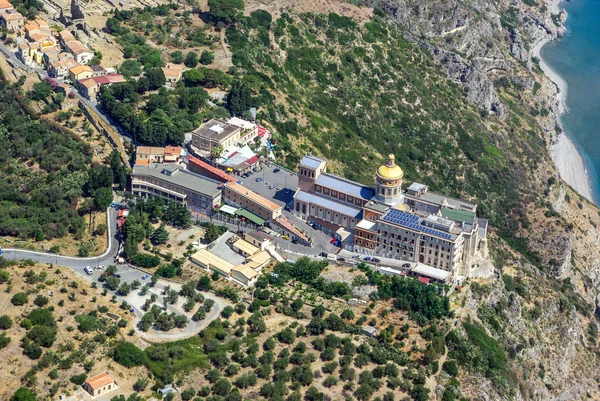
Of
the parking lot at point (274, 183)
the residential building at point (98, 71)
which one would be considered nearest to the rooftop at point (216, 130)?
the parking lot at point (274, 183)

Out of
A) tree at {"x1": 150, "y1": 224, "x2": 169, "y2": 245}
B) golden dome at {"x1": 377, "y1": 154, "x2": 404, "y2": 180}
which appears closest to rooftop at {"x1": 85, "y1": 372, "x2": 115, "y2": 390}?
tree at {"x1": 150, "y1": 224, "x2": 169, "y2": 245}

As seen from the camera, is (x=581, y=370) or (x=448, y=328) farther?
(x=581, y=370)

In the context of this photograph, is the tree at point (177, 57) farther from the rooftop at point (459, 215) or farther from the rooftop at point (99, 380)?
the rooftop at point (99, 380)

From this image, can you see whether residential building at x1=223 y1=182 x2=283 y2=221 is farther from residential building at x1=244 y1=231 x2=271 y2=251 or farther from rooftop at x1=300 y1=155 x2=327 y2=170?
rooftop at x1=300 y1=155 x2=327 y2=170

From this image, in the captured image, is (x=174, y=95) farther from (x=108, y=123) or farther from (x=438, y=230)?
(x=438, y=230)

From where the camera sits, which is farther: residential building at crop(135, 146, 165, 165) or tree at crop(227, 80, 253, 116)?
tree at crop(227, 80, 253, 116)

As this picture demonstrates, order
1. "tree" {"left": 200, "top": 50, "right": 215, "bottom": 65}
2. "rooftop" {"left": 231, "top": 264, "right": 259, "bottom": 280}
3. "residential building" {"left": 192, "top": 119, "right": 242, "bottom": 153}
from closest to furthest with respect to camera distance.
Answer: "rooftop" {"left": 231, "top": 264, "right": 259, "bottom": 280}
"residential building" {"left": 192, "top": 119, "right": 242, "bottom": 153}
"tree" {"left": 200, "top": 50, "right": 215, "bottom": 65}

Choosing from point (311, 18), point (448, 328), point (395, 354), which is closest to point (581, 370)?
point (448, 328)

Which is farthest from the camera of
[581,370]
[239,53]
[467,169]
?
[467,169]
